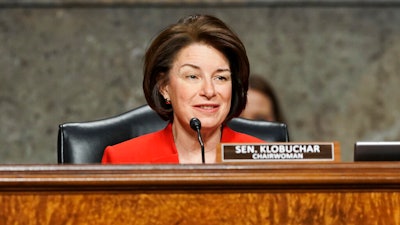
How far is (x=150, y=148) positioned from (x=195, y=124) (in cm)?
29

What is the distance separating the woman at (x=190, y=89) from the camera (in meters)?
2.63

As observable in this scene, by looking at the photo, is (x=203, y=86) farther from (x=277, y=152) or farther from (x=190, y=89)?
(x=277, y=152)

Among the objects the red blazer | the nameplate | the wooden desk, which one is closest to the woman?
the red blazer

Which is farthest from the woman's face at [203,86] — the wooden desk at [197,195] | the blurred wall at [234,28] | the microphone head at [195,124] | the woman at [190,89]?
the blurred wall at [234,28]

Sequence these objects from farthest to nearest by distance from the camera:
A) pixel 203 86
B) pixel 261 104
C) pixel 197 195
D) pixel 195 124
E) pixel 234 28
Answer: pixel 234 28
pixel 261 104
pixel 203 86
pixel 195 124
pixel 197 195

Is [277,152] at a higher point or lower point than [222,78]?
lower

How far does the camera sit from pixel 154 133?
2.82 m

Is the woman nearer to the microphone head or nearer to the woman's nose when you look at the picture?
the woman's nose

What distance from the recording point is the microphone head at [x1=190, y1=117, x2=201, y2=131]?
250 cm

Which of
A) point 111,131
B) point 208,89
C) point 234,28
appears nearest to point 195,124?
point 208,89

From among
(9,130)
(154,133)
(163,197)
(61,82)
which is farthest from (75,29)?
(163,197)

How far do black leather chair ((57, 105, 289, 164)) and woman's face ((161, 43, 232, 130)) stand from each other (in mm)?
307

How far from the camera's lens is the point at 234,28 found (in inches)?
171

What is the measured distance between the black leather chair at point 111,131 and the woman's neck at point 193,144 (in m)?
0.24
